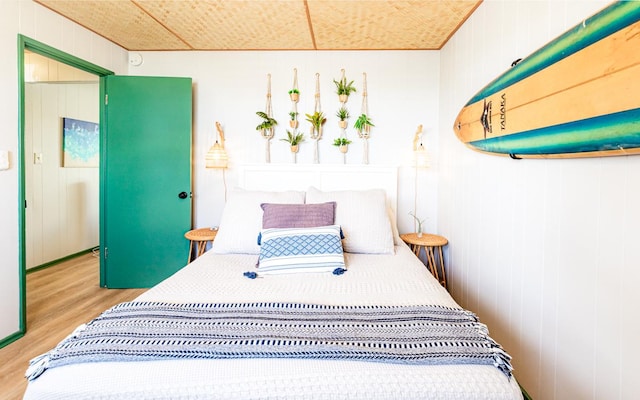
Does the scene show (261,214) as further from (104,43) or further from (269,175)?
(104,43)

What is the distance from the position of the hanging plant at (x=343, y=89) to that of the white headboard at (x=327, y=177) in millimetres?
627

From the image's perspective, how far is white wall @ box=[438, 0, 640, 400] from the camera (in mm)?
1146

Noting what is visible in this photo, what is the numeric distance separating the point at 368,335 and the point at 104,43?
3343 mm

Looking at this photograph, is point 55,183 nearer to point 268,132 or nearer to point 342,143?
point 268,132

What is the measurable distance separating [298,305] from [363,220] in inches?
41.7

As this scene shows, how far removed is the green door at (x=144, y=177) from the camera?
3.08m

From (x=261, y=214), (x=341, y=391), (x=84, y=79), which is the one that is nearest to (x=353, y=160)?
(x=261, y=214)

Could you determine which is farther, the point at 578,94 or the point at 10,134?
the point at 10,134

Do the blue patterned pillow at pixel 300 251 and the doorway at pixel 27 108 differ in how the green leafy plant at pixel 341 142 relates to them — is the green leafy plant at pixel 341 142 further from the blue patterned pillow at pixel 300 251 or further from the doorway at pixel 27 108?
the doorway at pixel 27 108

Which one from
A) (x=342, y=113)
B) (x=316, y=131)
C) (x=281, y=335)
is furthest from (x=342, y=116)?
(x=281, y=335)

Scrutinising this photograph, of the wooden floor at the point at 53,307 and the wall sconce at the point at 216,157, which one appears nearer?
the wooden floor at the point at 53,307

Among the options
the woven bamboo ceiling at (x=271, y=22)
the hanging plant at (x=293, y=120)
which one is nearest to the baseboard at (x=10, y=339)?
the woven bamboo ceiling at (x=271, y=22)

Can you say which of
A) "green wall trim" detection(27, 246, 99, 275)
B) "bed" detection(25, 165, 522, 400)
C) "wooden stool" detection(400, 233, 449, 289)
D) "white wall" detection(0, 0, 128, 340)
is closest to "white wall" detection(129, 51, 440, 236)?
"wooden stool" detection(400, 233, 449, 289)

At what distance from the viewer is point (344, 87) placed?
3.10 meters
